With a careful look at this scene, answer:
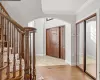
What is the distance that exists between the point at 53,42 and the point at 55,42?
296 millimetres

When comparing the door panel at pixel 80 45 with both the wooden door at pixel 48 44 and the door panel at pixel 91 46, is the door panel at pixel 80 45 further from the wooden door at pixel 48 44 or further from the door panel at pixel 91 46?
the wooden door at pixel 48 44

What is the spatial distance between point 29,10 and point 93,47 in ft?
12.1

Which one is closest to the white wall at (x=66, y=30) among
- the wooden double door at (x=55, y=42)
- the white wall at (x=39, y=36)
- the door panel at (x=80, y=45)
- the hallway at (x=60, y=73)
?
the wooden double door at (x=55, y=42)

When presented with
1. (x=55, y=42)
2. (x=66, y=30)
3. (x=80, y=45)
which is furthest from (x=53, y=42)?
(x=80, y=45)

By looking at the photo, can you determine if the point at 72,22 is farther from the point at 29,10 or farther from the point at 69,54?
the point at 29,10

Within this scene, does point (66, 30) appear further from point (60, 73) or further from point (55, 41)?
point (60, 73)

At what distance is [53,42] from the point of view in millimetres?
11516

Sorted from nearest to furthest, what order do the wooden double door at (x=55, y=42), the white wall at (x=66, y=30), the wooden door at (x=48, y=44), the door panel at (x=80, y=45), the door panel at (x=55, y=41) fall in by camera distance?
the door panel at (x=80, y=45) < the white wall at (x=66, y=30) < the wooden double door at (x=55, y=42) < the door panel at (x=55, y=41) < the wooden door at (x=48, y=44)

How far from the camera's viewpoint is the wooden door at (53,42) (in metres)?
11.0

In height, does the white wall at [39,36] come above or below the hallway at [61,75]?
above

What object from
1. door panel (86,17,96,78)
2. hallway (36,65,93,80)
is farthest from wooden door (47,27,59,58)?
door panel (86,17,96,78)

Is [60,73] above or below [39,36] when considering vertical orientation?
below

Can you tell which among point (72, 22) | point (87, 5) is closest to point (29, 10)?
point (72, 22)

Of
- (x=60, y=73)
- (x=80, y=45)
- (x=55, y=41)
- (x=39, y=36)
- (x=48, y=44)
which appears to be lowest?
(x=60, y=73)
